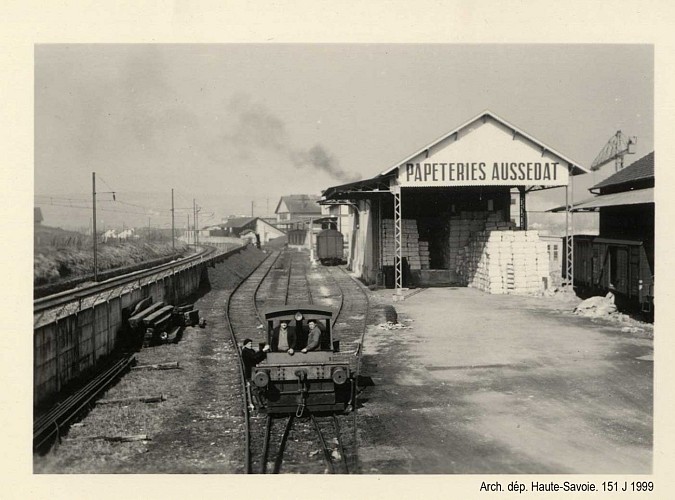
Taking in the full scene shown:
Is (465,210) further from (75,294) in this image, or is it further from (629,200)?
(75,294)

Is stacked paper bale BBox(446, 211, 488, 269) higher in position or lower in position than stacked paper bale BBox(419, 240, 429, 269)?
higher

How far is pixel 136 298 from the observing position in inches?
682

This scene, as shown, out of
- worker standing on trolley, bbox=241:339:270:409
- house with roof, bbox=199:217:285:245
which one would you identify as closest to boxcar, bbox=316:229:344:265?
worker standing on trolley, bbox=241:339:270:409

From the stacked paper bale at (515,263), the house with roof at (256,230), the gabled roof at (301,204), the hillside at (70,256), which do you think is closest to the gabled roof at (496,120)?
the stacked paper bale at (515,263)

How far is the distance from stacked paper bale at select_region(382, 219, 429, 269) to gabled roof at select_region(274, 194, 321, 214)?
247 ft

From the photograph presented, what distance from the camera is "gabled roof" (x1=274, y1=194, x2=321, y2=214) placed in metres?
108

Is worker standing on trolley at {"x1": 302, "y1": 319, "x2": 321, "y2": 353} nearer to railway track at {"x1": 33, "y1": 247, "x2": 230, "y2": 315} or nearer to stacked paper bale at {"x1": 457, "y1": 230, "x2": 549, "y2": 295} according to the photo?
railway track at {"x1": 33, "y1": 247, "x2": 230, "y2": 315}

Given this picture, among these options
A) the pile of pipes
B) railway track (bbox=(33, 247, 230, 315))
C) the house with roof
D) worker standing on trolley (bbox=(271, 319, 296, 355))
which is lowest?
the pile of pipes

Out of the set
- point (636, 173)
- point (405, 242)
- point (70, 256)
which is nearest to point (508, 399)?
point (636, 173)

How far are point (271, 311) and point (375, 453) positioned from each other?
296 centimetres

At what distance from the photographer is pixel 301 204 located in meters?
111

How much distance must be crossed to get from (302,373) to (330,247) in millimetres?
37108

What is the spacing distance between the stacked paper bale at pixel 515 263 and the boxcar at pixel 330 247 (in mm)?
20724
